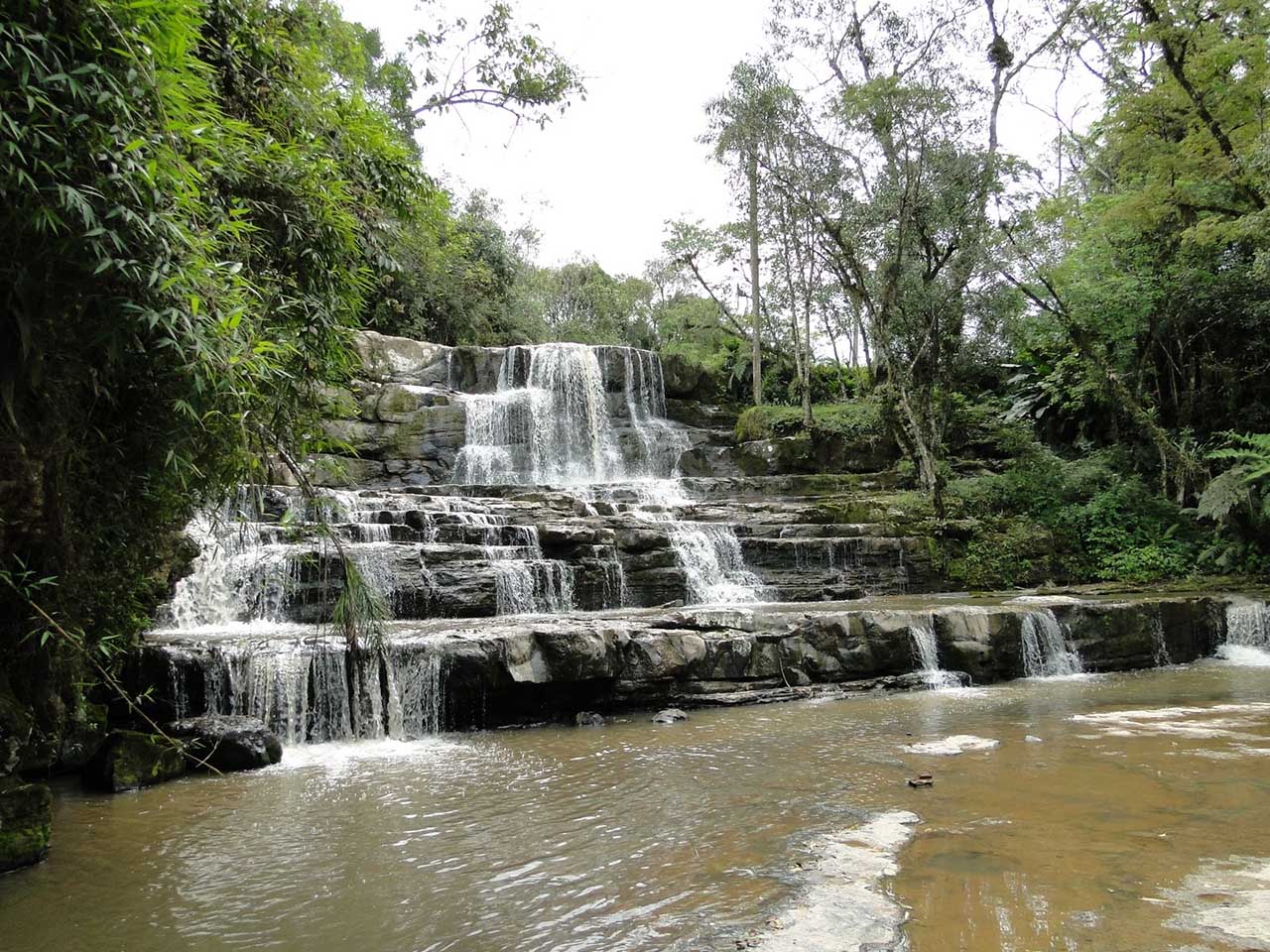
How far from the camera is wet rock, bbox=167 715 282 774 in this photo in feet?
18.1

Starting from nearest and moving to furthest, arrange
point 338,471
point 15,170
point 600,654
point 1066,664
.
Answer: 1. point 15,170
2. point 338,471
3. point 600,654
4. point 1066,664

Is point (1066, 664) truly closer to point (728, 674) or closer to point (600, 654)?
point (728, 674)

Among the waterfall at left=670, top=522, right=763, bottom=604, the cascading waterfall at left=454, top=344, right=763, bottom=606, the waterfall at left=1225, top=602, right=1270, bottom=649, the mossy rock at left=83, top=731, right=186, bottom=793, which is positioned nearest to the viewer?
the mossy rock at left=83, top=731, right=186, bottom=793

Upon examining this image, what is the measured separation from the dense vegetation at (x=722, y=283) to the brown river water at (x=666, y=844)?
1.57 metres

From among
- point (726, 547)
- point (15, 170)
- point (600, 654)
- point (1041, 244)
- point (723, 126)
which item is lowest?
point (600, 654)

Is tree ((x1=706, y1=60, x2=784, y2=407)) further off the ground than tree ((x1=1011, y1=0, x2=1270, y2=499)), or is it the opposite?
tree ((x1=706, y1=60, x2=784, y2=407))

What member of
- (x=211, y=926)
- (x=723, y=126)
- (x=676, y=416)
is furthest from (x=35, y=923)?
(x=676, y=416)

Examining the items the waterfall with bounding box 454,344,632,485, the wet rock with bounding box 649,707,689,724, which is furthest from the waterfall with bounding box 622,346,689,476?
the wet rock with bounding box 649,707,689,724

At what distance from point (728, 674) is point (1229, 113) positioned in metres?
12.6

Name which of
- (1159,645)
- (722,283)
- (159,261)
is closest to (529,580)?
(159,261)

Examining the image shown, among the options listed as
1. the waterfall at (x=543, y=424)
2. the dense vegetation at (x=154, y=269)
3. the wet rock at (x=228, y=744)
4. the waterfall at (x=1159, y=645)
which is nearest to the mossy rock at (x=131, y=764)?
the wet rock at (x=228, y=744)

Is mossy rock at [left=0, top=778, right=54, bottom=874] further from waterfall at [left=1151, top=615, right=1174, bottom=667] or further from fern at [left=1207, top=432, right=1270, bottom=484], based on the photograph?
fern at [left=1207, top=432, right=1270, bottom=484]

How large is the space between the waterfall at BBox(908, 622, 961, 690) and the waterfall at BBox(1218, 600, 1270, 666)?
4376 millimetres

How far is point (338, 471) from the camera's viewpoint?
15.5ft
